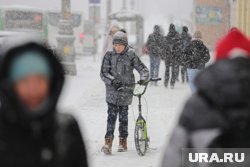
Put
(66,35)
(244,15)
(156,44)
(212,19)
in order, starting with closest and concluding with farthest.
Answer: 1. (156,44)
2. (66,35)
3. (244,15)
4. (212,19)

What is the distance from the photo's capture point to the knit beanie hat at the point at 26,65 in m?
3.29

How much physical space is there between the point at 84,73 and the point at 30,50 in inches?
936

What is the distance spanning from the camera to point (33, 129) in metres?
3.27

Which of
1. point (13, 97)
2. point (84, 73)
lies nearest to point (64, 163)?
point (13, 97)

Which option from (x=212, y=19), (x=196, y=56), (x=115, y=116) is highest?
(x=212, y=19)

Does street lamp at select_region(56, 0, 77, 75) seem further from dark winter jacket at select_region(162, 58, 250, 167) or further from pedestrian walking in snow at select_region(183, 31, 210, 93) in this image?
dark winter jacket at select_region(162, 58, 250, 167)

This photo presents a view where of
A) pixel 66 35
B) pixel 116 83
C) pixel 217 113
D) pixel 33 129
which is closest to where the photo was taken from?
pixel 33 129

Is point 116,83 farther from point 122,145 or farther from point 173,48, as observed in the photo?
point 173,48

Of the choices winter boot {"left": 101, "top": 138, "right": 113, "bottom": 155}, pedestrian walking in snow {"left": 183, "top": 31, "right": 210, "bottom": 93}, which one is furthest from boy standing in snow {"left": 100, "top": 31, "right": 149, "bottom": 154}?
pedestrian walking in snow {"left": 183, "top": 31, "right": 210, "bottom": 93}

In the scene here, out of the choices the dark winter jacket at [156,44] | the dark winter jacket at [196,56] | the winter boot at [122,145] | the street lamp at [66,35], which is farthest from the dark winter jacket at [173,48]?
the winter boot at [122,145]

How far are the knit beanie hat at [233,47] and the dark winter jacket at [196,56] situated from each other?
10.7 m

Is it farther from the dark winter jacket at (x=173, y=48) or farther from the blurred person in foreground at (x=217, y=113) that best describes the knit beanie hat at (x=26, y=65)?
the dark winter jacket at (x=173, y=48)

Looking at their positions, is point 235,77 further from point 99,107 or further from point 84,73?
point 84,73

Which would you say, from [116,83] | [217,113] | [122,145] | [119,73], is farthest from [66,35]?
[217,113]
